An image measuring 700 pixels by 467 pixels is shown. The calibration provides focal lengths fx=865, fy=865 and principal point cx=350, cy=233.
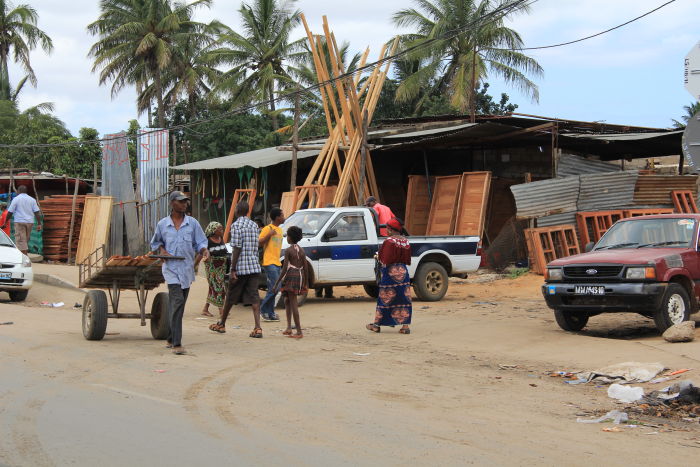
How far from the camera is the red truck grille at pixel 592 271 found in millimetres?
11797

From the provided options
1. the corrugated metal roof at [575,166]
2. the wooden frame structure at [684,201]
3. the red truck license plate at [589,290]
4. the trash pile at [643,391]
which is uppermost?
the corrugated metal roof at [575,166]

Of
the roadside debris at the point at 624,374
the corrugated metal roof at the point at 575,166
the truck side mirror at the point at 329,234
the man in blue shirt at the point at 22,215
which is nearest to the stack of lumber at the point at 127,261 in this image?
the roadside debris at the point at 624,374

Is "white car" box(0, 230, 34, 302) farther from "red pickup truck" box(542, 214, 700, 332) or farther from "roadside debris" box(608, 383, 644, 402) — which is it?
"roadside debris" box(608, 383, 644, 402)

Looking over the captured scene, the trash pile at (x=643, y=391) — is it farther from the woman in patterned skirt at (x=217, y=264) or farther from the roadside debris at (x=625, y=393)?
the woman in patterned skirt at (x=217, y=264)

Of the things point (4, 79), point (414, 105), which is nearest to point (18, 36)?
point (4, 79)

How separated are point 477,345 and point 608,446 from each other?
231 inches

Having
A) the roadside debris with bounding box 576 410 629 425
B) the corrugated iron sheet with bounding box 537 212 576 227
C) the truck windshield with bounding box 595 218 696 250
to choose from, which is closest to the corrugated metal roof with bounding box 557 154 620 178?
the corrugated iron sheet with bounding box 537 212 576 227

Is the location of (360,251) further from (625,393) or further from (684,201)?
(684,201)

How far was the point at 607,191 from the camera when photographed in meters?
20.6

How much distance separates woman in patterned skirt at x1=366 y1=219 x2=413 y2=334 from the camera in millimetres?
12555

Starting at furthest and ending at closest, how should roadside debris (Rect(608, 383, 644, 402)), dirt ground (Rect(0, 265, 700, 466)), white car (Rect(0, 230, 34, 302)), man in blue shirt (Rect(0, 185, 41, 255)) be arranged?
man in blue shirt (Rect(0, 185, 41, 255))
white car (Rect(0, 230, 34, 302))
roadside debris (Rect(608, 383, 644, 402))
dirt ground (Rect(0, 265, 700, 466))

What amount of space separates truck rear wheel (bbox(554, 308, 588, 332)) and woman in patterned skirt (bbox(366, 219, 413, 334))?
2207 millimetres

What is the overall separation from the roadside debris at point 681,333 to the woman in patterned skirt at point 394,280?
3615 mm

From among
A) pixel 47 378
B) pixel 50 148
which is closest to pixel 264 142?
pixel 50 148
